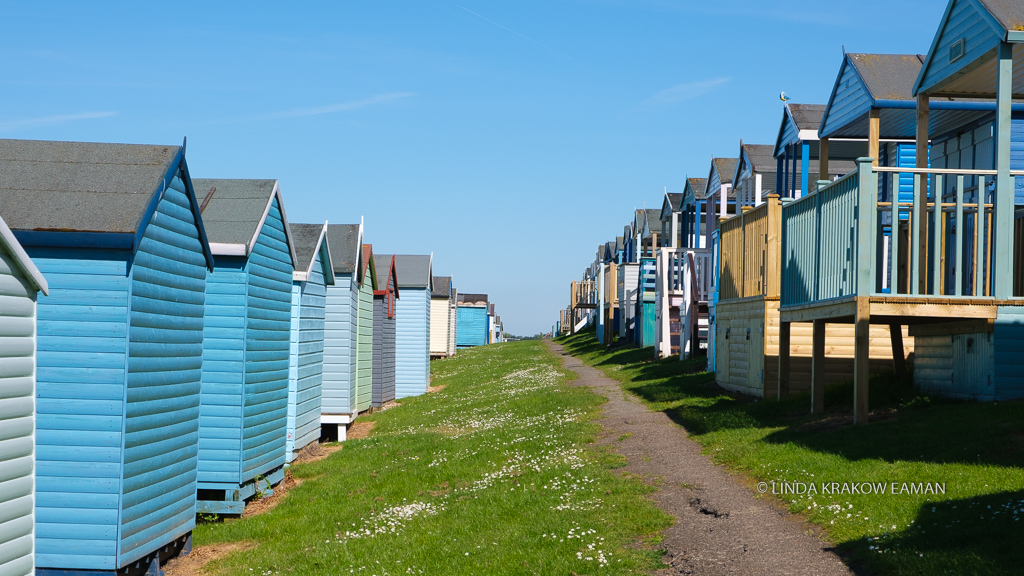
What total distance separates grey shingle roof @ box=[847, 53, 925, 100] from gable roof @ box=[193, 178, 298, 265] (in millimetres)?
9981

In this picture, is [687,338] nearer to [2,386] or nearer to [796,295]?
[796,295]

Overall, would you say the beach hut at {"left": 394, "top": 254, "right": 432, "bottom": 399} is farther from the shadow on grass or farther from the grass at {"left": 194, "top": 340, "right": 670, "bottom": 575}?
the shadow on grass

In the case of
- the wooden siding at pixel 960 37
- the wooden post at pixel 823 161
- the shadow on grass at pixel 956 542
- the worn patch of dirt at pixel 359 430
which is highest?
the wooden siding at pixel 960 37

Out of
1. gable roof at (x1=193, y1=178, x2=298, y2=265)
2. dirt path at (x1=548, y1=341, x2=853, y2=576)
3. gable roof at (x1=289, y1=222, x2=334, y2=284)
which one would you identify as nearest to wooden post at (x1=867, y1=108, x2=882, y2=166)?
dirt path at (x1=548, y1=341, x2=853, y2=576)

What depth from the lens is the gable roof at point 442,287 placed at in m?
51.9

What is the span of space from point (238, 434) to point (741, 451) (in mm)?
6978

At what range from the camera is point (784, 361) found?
48.4 feet

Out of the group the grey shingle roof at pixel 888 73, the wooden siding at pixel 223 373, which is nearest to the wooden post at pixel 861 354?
the grey shingle roof at pixel 888 73

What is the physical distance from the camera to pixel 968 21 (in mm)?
12148

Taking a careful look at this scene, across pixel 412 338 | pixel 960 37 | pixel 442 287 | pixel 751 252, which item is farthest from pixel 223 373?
pixel 442 287

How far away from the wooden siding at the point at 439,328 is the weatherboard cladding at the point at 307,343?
32.7 m

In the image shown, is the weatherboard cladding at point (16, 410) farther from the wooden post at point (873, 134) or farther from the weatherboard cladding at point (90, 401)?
the wooden post at point (873, 134)

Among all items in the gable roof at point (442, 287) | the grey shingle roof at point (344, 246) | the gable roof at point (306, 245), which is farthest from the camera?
the gable roof at point (442, 287)

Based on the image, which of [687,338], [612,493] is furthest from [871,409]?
[687,338]
